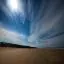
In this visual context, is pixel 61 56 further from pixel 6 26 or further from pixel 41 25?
pixel 6 26

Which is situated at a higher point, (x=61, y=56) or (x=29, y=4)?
(x=29, y=4)

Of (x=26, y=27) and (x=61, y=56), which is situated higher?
(x=26, y=27)

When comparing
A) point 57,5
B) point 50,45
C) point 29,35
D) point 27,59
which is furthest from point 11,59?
point 57,5

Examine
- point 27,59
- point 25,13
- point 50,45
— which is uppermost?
point 25,13

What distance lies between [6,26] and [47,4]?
0.42m

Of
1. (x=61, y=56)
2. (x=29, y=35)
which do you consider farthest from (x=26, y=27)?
(x=61, y=56)

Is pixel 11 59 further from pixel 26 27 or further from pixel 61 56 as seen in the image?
pixel 61 56

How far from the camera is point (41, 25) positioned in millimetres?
1383

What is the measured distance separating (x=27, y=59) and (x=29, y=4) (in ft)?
1.61

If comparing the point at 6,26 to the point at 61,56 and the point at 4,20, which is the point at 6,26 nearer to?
the point at 4,20

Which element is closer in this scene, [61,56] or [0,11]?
[61,56]

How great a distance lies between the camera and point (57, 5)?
4.50ft

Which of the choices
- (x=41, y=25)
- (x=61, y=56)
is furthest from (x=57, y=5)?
(x=61, y=56)

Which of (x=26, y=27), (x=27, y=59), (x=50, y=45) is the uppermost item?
(x=26, y=27)
